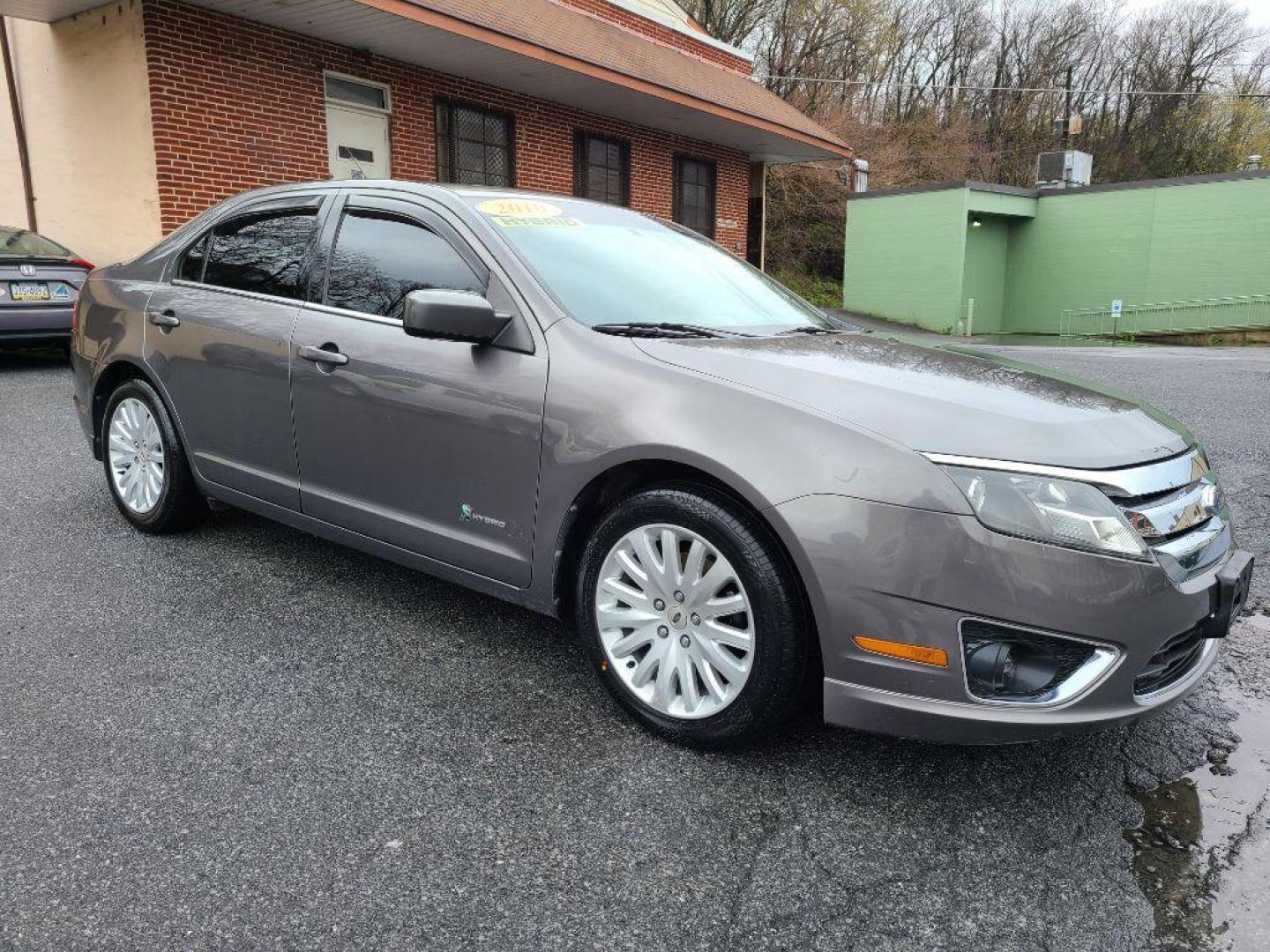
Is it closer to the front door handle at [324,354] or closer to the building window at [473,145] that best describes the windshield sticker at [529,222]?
the front door handle at [324,354]

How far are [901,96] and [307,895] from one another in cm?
4338

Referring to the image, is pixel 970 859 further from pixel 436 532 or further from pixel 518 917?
pixel 436 532

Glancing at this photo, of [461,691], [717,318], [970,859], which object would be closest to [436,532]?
[461,691]

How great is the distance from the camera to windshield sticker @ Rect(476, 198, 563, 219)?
10.5 feet

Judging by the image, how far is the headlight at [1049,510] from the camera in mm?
2064

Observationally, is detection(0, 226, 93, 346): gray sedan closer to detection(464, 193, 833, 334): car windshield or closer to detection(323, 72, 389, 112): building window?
detection(323, 72, 389, 112): building window

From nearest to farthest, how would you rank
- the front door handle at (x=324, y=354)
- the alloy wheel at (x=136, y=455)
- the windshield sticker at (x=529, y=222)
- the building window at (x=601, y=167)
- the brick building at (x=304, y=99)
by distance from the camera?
the windshield sticker at (x=529, y=222) → the front door handle at (x=324, y=354) → the alloy wheel at (x=136, y=455) → the brick building at (x=304, y=99) → the building window at (x=601, y=167)

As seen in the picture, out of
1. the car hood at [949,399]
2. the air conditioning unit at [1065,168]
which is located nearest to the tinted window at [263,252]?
the car hood at [949,399]

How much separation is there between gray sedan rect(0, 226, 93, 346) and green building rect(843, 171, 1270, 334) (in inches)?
880

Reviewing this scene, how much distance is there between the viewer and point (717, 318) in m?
3.16

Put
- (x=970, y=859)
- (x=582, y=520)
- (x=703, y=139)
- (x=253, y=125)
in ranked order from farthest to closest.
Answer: (x=703, y=139) < (x=253, y=125) < (x=582, y=520) < (x=970, y=859)

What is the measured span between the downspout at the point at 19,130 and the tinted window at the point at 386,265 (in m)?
10.0

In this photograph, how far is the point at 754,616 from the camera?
234 centimetres

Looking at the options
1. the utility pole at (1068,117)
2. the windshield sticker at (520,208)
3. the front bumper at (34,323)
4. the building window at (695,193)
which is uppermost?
the utility pole at (1068,117)
